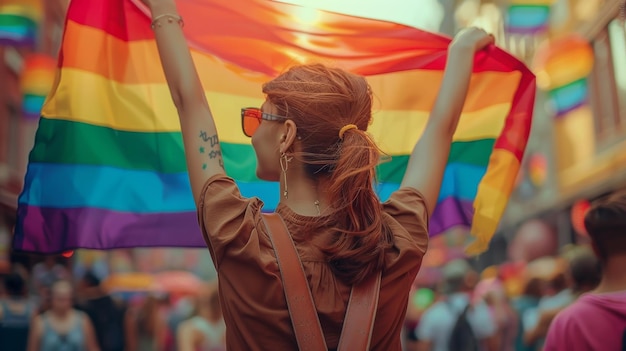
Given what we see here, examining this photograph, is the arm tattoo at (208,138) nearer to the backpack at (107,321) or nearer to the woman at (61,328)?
the woman at (61,328)

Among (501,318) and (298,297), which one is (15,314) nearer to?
(501,318)

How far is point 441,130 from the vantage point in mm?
2631

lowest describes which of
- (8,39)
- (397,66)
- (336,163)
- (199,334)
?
(199,334)

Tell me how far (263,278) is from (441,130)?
2.65ft

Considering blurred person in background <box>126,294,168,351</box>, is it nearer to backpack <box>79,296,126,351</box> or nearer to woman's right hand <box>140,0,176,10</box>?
backpack <box>79,296,126,351</box>

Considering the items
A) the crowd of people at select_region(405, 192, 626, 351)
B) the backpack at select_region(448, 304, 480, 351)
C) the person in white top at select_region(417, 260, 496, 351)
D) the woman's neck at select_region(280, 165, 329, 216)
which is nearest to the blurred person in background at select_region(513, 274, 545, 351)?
the crowd of people at select_region(405, 192, 626, 351)

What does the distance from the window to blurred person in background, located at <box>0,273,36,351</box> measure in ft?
38.3

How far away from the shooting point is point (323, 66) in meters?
2.40

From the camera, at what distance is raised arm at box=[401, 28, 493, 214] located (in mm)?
2527

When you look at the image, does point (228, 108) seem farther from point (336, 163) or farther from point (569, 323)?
point (569, 323)

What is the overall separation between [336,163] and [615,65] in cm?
1592

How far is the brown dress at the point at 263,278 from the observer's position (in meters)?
2.14

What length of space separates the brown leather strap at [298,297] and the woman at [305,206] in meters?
0.02

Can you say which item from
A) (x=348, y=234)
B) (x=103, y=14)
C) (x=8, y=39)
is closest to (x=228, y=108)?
(x=103, y=14)
